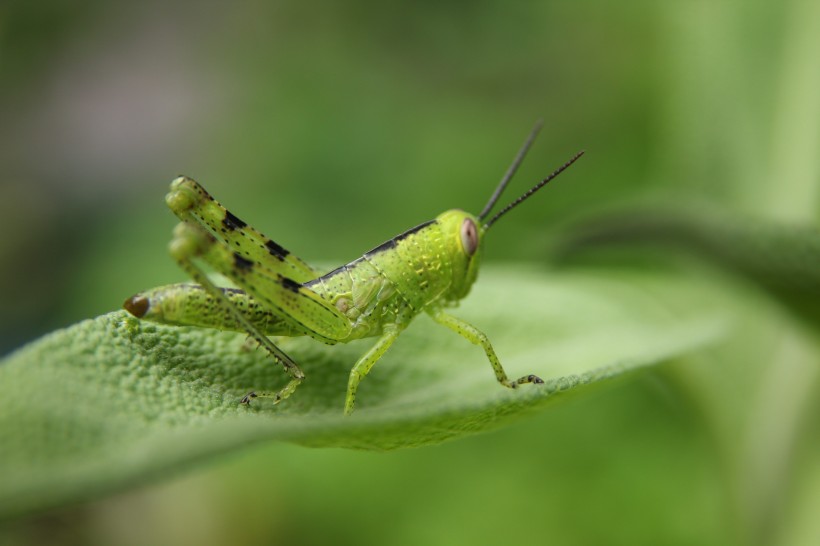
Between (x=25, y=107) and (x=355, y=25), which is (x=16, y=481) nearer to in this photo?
(x=355, y=25)

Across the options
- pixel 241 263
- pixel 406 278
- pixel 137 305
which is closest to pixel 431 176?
pixel 406 278

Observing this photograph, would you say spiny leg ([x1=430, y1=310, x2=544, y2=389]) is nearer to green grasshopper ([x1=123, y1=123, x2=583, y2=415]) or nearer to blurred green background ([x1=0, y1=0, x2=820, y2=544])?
green grasshopper ([x1=123, y1=123, x2=583, y2=415])

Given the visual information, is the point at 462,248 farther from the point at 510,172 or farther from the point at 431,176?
the point at 431,176

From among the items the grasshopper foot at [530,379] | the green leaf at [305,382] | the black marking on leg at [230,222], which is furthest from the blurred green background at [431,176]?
the black marking on leg at [230,222]

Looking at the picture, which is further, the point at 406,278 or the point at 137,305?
the point at 406,278

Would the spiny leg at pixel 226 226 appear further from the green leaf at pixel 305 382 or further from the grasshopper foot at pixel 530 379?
the grasshopper foot at pixel 530 379

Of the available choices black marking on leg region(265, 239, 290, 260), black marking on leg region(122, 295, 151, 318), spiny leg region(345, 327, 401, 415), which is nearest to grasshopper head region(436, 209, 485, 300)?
spiny leg region(345, 327, 401, 415)
